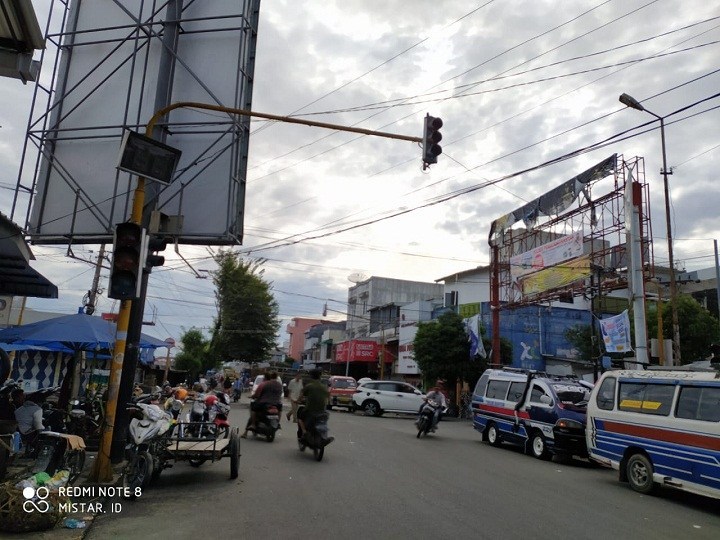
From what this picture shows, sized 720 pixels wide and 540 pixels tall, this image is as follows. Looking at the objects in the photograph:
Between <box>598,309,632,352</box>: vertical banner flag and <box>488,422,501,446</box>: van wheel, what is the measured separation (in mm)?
5107

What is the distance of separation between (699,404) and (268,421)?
8.77 meters

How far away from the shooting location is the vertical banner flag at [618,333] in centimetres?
1803

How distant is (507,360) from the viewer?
30828 millimetres

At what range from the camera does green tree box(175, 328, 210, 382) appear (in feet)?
152

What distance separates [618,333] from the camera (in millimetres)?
18375

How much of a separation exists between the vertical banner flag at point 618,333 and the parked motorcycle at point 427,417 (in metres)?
6.18

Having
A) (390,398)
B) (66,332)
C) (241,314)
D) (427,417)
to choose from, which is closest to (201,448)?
(66,332)

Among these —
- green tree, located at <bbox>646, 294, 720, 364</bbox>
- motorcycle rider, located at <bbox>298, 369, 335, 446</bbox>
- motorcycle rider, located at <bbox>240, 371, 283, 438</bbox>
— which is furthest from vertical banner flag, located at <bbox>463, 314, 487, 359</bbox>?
motorcycle rider, located at <bbox>298, 369, 335, 446</bbox>

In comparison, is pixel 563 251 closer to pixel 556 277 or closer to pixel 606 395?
pixel 556 277

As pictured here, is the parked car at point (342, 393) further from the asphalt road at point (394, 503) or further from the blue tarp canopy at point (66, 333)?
the blue tarp canopy at point (66, 333)

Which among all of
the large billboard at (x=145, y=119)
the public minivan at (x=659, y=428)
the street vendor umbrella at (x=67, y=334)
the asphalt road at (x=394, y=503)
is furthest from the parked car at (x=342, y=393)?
the public minivan at (x=659, y=428)

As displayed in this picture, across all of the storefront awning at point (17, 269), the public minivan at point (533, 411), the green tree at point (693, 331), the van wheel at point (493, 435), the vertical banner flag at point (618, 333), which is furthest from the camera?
the green tree at point (693, 331)

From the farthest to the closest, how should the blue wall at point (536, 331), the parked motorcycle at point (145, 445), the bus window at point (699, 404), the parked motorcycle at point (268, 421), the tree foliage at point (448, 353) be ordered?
the blue wall at point (536, 331) < the tree foliage at point (448, 353) < the parked motorcycle at point (268, 421) < the bus window at point (699, 404) < the parked motorcycle at point (145, 445)

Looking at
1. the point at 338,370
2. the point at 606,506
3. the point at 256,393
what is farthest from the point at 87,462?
the point at 338,370
